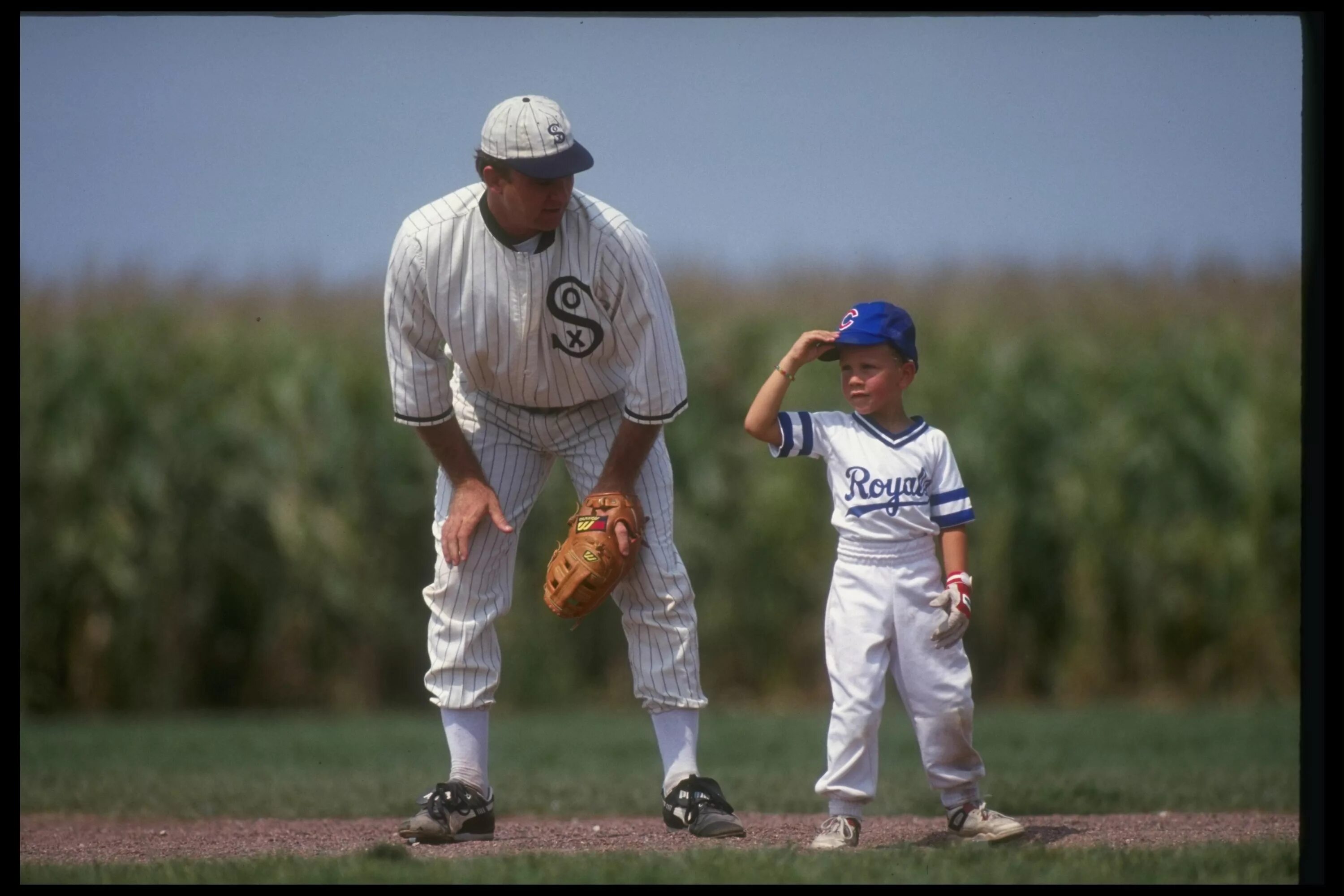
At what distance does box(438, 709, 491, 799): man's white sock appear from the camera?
16.3 ft

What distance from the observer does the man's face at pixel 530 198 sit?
4.59m

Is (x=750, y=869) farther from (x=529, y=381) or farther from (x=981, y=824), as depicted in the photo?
(x=529, y=381)

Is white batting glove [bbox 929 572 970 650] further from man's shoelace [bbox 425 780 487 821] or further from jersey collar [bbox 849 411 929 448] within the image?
man's shoelace [bbox 425 780 487 821]

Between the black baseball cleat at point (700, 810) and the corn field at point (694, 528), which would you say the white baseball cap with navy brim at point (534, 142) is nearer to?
the black baseball cleat at point (700, 810)

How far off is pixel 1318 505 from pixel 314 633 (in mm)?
8519

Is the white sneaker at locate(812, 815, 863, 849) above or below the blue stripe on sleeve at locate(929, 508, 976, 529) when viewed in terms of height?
Result: below

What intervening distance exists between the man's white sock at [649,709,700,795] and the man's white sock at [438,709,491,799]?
0.57 m

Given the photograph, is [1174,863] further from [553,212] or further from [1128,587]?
[1128,587]

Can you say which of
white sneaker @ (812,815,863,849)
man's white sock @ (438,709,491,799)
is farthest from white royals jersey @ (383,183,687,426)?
white sneaker @ (812,815,863,849)

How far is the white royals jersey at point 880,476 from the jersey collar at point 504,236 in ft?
2.99

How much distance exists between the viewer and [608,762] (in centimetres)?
870

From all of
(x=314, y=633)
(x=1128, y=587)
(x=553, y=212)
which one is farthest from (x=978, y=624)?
(x=553, y=212)

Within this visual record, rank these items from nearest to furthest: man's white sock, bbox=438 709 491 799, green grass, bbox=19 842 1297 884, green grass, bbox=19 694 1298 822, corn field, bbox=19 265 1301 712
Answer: green grass, bbox=19 842 1297 884 → man's white sock, bbox=438 709 491 799 → green grass, bbox=19 694 1298 822 → corn field, bbox=19 265 1301 712

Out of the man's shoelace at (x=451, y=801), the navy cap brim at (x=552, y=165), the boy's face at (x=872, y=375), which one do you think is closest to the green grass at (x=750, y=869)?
the man's shoelace at (x=451, y=801)
